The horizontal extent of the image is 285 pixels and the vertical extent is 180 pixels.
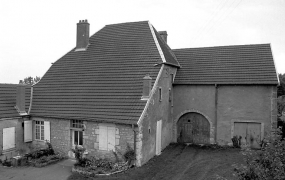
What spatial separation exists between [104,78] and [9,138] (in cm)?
720

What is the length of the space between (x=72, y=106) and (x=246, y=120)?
12241mm

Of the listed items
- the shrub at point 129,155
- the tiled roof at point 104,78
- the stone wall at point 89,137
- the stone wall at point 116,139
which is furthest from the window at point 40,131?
the shrub at point 129,155

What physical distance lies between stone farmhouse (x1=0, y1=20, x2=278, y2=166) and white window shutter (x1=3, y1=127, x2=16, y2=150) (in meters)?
1.20

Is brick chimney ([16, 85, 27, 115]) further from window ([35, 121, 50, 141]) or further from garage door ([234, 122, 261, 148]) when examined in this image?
garage door ([234, 122, 261, 148])

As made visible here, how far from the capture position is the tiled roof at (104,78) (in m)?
14.8

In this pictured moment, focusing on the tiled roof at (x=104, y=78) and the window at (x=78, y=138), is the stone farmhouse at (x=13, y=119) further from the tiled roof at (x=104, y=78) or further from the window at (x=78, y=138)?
the window at (x=78, y=138)

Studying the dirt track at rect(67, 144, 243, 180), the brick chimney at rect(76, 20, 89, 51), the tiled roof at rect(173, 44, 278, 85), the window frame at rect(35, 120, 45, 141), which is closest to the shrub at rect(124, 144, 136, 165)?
the dirt track at rect(67, 144, 243, 180)

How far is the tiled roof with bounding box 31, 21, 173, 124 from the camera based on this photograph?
48.4 ft

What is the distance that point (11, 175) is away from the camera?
13.0 m

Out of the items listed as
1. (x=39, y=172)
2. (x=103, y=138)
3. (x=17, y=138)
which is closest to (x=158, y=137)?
(x=103, y=138)

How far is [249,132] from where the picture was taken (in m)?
17.5

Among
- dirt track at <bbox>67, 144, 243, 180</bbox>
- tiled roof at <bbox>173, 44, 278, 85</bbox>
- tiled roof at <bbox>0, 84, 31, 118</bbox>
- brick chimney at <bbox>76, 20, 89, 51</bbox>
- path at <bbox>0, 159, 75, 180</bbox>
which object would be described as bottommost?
path at <bbox>0, 159, 75, 180</bbox>

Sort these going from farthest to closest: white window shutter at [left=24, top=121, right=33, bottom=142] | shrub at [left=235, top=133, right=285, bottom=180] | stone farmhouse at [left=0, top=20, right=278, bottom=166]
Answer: white window shutter at [left=24, top=121, right=33, bottom=142]
stone farmhouse at [left=0, top=20, right=278, bottom=166]
shrub at [left=235, top=133, right=285, bottom=180]

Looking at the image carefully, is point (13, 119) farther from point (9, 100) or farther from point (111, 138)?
point (111, 138)
